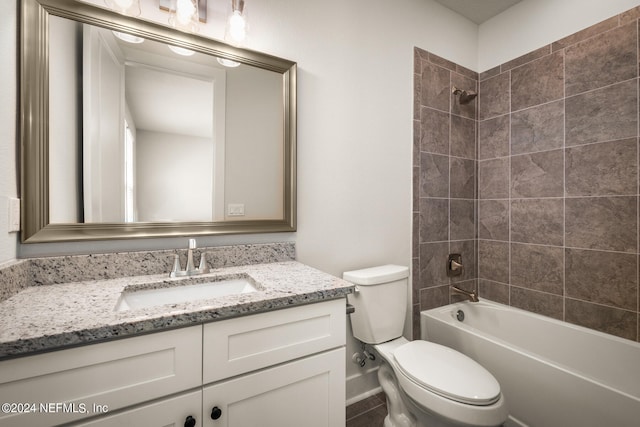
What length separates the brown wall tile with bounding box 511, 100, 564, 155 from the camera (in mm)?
1743

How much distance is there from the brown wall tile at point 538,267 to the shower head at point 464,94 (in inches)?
44.0

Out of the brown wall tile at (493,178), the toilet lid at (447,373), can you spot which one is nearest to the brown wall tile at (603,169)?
the brown wall tile at (493,178)

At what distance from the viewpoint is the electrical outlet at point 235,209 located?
4.26ft

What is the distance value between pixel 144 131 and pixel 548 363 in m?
2.07

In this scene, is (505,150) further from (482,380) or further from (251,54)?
(251,54)

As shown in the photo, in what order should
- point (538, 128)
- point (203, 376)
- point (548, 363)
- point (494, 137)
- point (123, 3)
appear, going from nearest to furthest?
point (203, 376)
point (123, 3)
point (548, 363)
point (538, 128)
point (494, 137)

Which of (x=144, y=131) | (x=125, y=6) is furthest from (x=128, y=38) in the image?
(x=144, y=131)

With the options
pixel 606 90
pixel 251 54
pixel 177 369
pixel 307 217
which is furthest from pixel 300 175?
pixel 606 90

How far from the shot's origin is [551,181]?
70.1 inches

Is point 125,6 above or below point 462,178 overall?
above

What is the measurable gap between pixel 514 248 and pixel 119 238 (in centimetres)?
237

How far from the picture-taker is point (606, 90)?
1.55 m

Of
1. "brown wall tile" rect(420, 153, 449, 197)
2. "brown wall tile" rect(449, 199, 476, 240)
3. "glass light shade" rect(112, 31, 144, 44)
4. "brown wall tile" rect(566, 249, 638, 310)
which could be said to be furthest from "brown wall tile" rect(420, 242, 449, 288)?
"glass light shade" rect(112, 31, 144, 44)

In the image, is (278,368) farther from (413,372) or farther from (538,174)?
(538,174)
